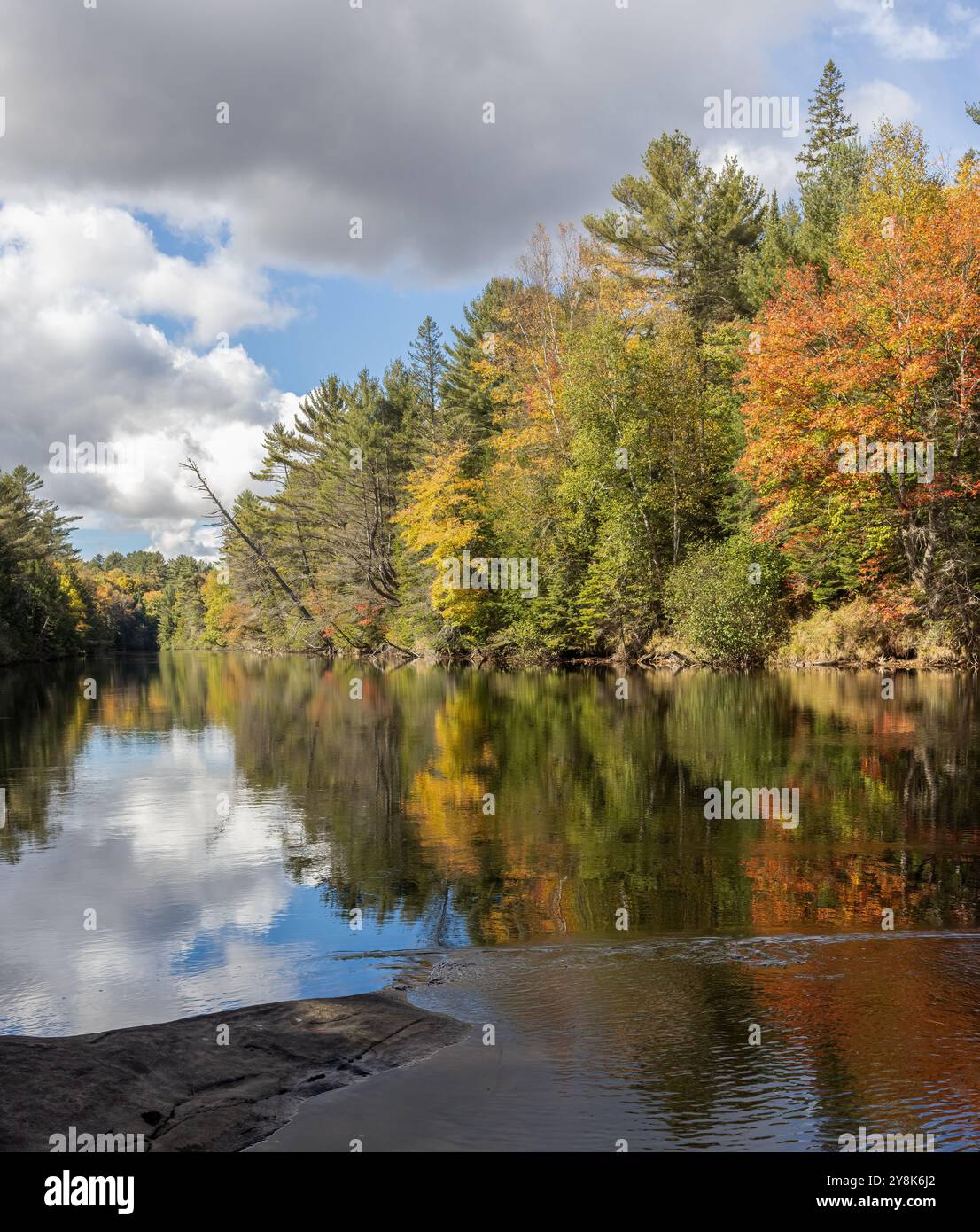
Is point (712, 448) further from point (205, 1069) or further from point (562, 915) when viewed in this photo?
point (205, 1069)

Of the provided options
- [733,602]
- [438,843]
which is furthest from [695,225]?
[438,843]

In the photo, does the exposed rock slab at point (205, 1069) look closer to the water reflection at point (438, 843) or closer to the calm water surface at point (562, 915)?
the calm water surface at point (562, 915)

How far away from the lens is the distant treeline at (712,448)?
98.8ft

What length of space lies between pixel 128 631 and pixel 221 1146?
15398 centimetres

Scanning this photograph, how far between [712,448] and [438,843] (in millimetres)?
33711

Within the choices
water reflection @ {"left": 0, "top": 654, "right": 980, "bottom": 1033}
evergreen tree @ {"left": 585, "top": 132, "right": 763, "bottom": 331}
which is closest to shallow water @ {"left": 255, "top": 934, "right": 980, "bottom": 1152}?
water reflection @ {"left": 0, "top": 654, "right": 980, "bottom": 1033}

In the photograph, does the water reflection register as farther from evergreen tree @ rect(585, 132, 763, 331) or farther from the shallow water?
evergreen tree @ rect(585, 132, 763, 331)

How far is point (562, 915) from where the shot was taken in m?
8.06

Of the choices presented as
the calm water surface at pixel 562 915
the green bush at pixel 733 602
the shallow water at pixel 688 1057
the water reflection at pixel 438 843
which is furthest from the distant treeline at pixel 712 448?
the shallow water at pixel 688 1057

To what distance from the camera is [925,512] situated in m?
32.0

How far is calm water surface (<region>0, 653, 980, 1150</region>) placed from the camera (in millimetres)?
4781
